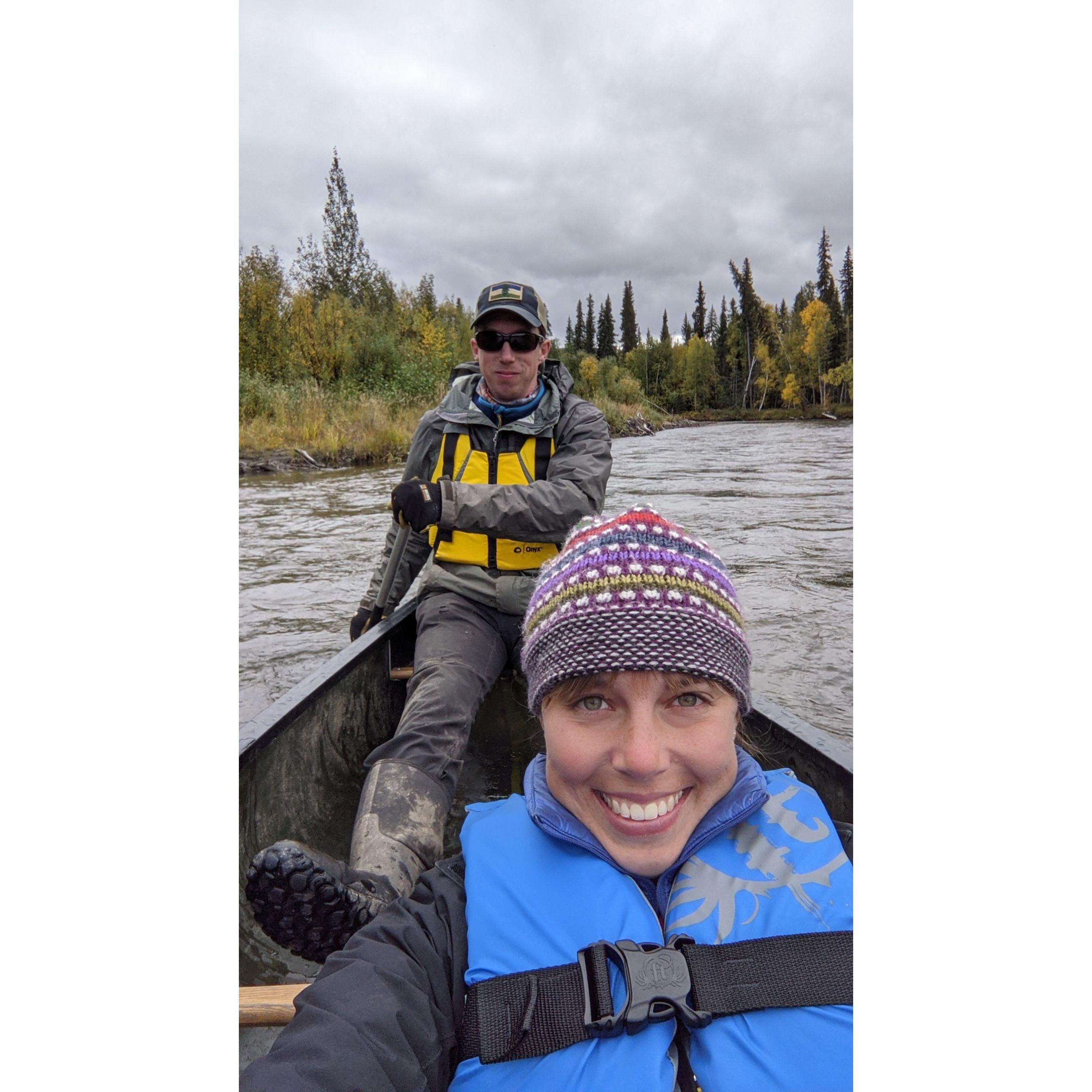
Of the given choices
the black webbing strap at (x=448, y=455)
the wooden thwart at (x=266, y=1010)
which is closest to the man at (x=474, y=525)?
the black webbing strap at (x=448, y=455)

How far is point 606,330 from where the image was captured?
7081 centimetres

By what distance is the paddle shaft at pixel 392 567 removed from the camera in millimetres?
3131

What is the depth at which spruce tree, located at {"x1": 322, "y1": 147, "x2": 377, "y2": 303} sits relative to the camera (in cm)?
2302

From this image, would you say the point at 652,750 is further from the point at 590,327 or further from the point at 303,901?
the point at 590,327

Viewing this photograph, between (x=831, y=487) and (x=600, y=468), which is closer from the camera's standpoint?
(x=600, y=468)

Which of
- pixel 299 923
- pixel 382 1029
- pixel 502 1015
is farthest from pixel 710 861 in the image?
pixel 299 923

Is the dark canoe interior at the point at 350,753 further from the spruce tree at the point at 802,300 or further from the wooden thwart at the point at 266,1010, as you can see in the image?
the spruce tree at the point at 802,300

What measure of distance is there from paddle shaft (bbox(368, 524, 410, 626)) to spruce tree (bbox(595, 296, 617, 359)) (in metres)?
68.7

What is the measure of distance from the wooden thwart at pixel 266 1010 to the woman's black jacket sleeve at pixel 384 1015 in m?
0.32

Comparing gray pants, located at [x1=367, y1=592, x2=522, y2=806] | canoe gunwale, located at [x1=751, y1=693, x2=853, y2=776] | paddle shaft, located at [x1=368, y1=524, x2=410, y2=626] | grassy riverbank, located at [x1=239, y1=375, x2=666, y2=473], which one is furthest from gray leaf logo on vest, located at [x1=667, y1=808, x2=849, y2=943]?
grassy riverbank, located at [x1=239, y1=375, x2=666, y2=473]

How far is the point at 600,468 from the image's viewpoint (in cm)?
284

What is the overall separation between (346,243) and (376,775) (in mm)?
24806

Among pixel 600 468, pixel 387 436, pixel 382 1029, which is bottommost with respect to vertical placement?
pixel 382 1029

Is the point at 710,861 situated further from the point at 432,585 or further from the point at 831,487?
the point at 831,487
